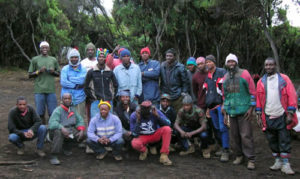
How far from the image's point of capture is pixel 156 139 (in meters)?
6.11

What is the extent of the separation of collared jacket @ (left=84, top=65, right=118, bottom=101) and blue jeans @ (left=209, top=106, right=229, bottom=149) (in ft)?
6.58

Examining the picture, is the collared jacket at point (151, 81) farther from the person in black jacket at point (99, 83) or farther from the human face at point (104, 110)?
the human face at point (104, 110)

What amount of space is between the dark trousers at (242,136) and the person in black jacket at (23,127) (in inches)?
135

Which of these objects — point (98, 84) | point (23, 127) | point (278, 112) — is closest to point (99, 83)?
point (98, 84)

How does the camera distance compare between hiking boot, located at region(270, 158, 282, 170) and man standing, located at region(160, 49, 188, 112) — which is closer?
hiking boot, located at region(270, 158, 282, 170)

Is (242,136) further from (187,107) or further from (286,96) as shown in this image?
(187,107)

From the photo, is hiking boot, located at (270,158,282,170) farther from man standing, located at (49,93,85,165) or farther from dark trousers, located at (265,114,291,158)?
man standing, located at (49,93,85,165)

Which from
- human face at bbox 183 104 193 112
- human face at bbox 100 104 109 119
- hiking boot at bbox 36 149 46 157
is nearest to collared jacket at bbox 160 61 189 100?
human face at bbox 183 104 193 112

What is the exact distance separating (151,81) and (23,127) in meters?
2.60

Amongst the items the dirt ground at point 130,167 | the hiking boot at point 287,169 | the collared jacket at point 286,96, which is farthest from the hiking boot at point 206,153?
the hiking boot at point 287,169

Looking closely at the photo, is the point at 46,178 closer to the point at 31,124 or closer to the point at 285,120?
the point at 31,124

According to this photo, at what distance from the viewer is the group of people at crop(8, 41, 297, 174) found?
546cm

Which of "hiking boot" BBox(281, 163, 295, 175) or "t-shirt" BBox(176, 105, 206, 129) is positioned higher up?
"t-shirt" BBox(176, 105, 206, 129)

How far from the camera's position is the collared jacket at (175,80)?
21.9 ft
